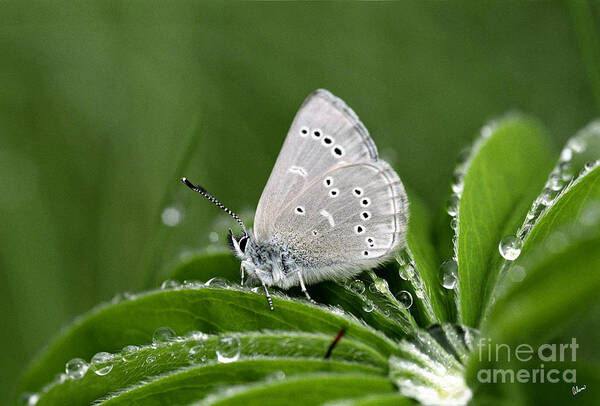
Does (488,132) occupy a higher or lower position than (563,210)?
higher

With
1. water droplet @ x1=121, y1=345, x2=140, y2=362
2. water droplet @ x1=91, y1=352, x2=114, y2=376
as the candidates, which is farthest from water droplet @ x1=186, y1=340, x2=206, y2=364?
water droplet @ x1=91, y1=352, x2=114, y2=376

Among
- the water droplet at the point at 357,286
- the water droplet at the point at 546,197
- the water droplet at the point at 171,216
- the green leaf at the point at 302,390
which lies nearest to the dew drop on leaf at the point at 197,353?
the green leaf at the point at 302,390

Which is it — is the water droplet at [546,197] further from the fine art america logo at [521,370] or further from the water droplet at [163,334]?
the water droplet at [163,334]

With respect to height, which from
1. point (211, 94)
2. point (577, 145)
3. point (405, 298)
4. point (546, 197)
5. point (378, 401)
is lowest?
point (378, 401)

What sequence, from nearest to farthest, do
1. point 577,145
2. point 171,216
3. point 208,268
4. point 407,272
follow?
1. point 407,272
2. point 577,145
3. point 208,268
4. point 171,216

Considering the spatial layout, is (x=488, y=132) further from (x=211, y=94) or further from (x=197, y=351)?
(x=211, y=94)

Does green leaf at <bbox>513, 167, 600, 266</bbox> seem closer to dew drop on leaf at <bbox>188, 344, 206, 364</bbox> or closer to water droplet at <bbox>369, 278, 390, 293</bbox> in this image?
water droplet at <bbox>369, 278, 390, 293</bbox>

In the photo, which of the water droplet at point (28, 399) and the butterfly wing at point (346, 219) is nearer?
the water droplet at point (28, 399)

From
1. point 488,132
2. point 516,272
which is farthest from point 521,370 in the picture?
point 488,132

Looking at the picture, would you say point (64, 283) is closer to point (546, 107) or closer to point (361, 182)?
point (361, 182)
